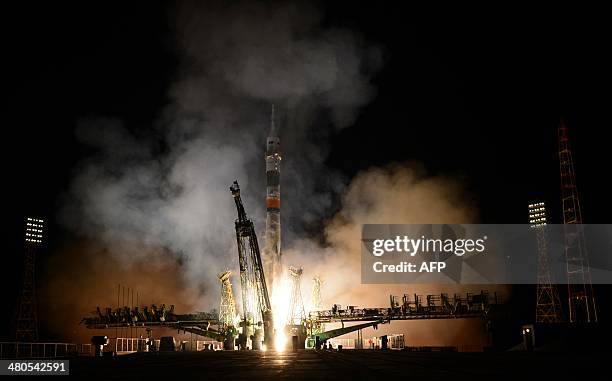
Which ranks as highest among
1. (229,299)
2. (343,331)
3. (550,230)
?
(550,230)

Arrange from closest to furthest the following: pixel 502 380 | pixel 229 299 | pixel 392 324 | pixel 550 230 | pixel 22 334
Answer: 1. pixel 502 380
2. pixel 22 334
3. pixel 550 230
4. pixel 229 299
5. pixel 392 324

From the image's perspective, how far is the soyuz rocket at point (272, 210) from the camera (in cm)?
11475

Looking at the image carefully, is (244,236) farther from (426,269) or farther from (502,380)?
(502,380)

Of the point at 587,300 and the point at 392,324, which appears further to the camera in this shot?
the point at 392,324

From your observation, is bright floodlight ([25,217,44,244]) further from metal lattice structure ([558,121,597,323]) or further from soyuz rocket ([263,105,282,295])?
metal lattice structure ([558,121,597,323])

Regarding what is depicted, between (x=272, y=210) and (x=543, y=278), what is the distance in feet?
169

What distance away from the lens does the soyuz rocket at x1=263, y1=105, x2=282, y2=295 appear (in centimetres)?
11475

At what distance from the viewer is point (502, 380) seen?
1689cm

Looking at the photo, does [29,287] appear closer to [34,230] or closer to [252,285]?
[34,230]

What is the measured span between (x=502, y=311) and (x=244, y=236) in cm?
5398

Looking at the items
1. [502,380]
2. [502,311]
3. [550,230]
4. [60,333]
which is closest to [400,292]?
[502,311]

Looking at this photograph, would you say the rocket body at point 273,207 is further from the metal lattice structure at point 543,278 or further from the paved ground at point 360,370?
the paved ground at point 360,370

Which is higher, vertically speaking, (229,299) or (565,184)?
(565,184)

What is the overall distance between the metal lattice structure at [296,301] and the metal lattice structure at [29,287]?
150 ft
